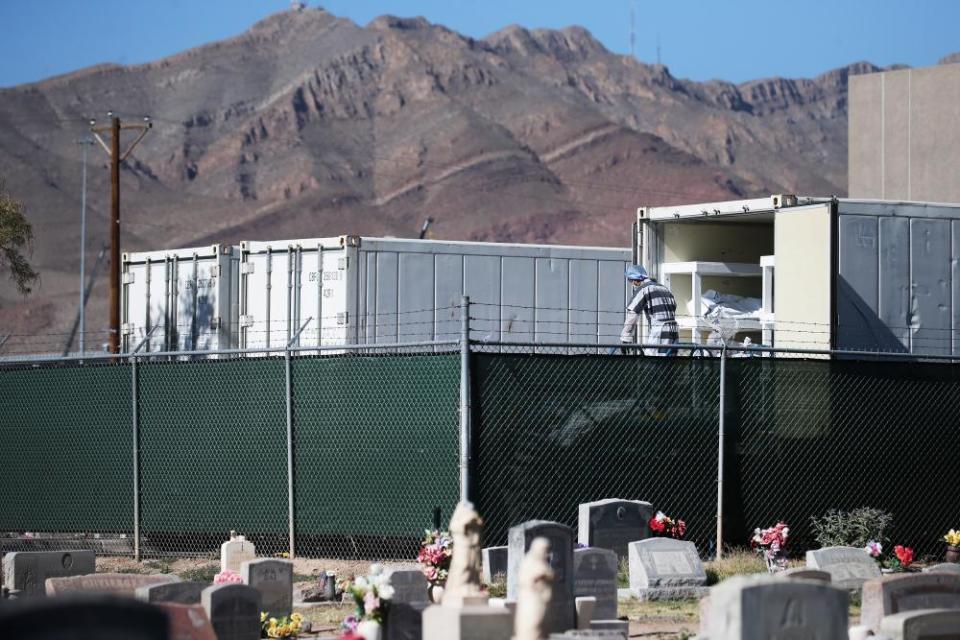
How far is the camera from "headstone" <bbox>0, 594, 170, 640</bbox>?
5852 mm

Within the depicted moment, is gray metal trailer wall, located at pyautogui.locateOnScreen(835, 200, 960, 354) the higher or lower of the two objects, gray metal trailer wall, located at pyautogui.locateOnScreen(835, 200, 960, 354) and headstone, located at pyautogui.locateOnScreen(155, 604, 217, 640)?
the higher

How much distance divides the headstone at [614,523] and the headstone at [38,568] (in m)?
4.20

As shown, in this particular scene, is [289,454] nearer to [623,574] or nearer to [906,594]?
[623,574]

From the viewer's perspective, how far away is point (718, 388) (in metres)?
14.4

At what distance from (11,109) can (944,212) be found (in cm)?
13883

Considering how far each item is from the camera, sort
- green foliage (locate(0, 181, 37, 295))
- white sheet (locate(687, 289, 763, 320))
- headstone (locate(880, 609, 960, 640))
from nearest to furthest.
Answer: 1. headstone (locate(880, 609, 960, 640))
2. white sheet (locate(687, 289, 763, 320))
3. green foliage (locate(0, 181, 37, 295))

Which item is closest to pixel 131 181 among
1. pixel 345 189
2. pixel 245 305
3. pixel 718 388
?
pixel 345 189

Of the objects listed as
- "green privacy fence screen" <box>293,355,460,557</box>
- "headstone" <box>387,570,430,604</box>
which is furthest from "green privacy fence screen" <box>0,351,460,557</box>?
"headstone" <box>387,570,430,604</box>

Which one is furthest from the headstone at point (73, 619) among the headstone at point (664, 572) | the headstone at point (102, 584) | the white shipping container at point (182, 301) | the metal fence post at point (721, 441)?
the white shipping container at point (182, 301)

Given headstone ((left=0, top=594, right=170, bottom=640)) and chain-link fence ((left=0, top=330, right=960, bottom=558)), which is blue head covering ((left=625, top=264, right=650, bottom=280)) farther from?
headstone ((left=0, top=594, right=170, bottom=640))

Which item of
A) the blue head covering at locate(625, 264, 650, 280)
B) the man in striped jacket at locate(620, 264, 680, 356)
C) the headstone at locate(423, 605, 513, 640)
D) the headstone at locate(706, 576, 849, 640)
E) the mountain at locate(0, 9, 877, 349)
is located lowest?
the headstone at locate(423, 605, 513, 640)

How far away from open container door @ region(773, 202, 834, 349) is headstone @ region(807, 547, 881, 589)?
340 cm

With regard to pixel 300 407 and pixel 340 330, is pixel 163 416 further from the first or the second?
pixel 340 330

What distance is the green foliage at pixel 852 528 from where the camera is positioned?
1420 cm
